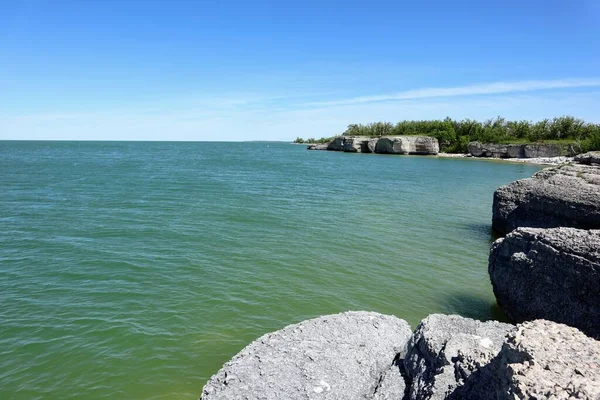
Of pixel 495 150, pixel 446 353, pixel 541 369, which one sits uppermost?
pixel 495 150

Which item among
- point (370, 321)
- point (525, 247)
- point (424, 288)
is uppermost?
point (525, 247)

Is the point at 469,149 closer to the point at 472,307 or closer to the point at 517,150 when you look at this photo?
the point at 517,150

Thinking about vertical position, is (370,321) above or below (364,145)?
below

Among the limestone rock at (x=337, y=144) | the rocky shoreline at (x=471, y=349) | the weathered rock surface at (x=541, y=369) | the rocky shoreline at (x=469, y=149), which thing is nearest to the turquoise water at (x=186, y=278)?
the rocky shoreline at (x=471, y=349)

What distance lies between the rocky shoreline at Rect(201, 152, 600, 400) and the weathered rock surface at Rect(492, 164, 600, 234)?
691 centimetres

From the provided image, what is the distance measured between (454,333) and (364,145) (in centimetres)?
13830

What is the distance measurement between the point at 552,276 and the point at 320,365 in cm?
742

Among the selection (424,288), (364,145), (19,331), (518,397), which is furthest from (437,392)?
(364,145)

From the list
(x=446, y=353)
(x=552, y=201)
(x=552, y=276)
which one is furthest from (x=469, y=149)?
(x=446, y=353)

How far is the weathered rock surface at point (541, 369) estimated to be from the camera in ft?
13.5

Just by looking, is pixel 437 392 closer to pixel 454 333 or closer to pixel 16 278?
pixel 454 333

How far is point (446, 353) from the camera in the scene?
6.23 metres

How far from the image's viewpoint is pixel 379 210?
99.8ft

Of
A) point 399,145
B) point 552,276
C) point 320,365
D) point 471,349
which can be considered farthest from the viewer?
point 399,145
